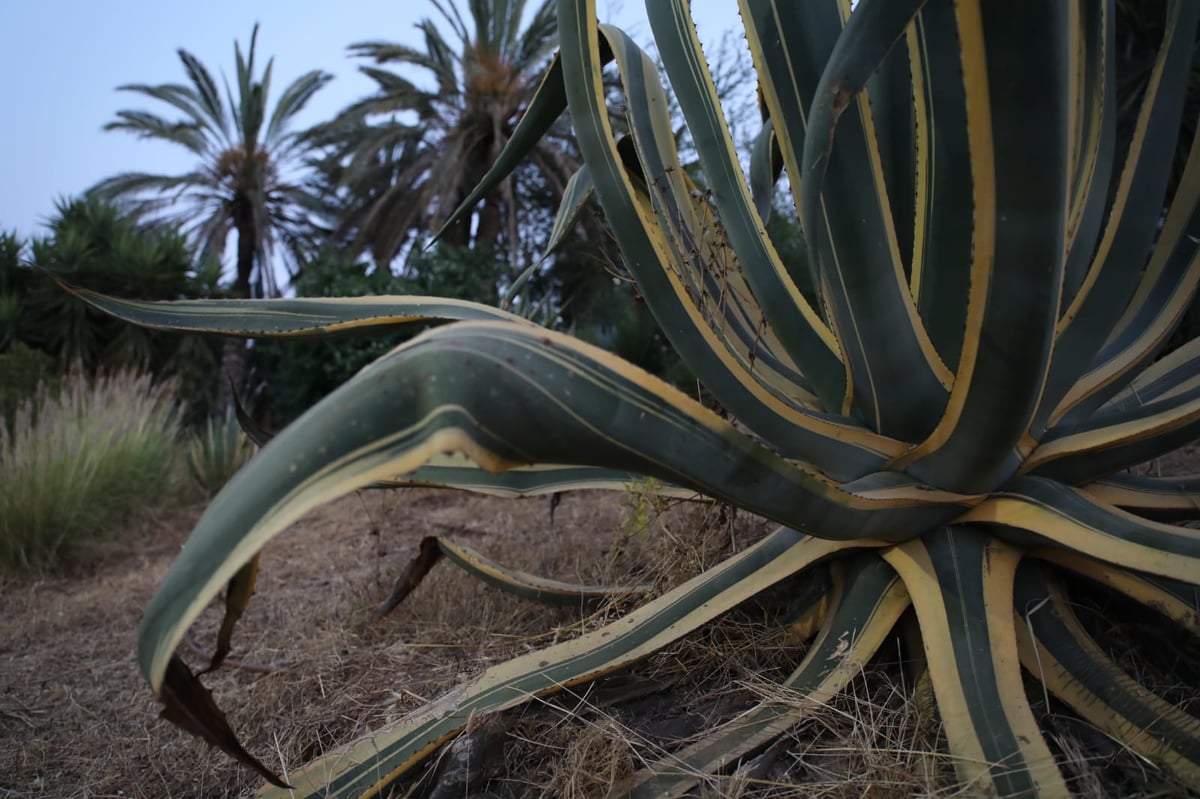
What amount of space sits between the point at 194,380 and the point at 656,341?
22.7ft

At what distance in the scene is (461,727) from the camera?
4.27ft

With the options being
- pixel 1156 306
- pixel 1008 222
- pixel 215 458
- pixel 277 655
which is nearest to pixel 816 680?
pixel 1008 222

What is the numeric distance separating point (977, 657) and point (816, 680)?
0.24m

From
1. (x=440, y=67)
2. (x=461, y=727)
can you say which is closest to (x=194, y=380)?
(x=440, y=67)

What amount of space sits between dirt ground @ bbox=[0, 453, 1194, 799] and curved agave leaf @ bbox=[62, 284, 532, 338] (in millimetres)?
714

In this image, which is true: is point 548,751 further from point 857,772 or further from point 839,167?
point 839,167

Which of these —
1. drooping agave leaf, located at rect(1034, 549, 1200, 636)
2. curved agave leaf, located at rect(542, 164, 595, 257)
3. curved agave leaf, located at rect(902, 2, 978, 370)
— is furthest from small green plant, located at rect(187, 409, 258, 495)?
drooping agave leaf, located at rect(1034, 549, 1200, 636)

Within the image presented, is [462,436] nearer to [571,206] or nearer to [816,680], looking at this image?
[816,680]

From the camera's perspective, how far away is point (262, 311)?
154cm

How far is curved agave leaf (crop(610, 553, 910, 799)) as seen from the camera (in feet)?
3.87

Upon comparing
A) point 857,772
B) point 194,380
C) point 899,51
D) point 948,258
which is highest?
point 899,51

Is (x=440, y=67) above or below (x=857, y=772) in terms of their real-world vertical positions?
above

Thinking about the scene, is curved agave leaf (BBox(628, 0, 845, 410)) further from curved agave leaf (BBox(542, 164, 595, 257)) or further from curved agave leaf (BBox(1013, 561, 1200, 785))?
curved agave leaf (BBox(1013, 561, 1200, 785))

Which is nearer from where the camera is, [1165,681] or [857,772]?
[857,772]
